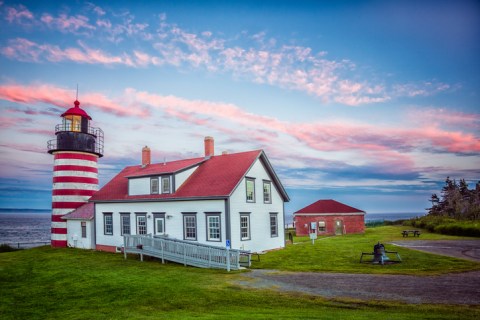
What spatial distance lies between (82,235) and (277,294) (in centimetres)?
2476

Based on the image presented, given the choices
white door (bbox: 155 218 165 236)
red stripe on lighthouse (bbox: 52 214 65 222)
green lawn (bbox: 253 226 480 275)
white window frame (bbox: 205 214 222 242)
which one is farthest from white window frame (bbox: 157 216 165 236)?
red stripe on lighthouse (bbox: 52 214 65 222)

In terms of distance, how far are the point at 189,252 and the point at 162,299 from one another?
801cm

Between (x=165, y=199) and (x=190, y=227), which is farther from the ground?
(x=165, y=199)

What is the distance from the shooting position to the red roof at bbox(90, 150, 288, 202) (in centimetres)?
2436

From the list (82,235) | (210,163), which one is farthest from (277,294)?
(82,235)

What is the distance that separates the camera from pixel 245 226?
81.5ft

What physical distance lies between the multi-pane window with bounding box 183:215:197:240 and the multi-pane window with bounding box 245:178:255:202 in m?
4.03

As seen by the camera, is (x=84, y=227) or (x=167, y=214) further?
(x=84, y=227)

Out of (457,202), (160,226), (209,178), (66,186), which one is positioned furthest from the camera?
(457,202)

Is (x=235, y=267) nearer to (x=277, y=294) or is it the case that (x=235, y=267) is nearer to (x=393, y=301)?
(x=277, y=294)

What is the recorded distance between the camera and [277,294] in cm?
1266

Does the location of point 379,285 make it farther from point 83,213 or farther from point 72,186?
point 72,186

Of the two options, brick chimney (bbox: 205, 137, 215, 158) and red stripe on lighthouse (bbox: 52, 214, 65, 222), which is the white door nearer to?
brick chimney (bbox: 205, 137, 215, 158)

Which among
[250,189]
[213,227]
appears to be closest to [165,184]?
[213,227]
